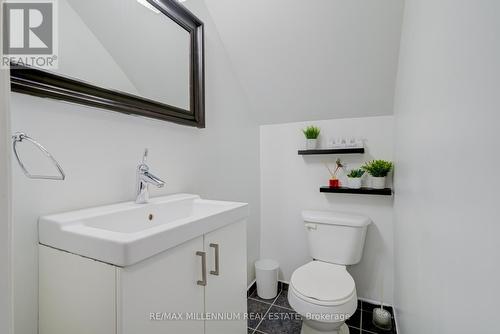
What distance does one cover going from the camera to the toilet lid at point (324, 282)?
1266 millimetres

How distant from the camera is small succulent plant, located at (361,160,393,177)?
5.55 feet

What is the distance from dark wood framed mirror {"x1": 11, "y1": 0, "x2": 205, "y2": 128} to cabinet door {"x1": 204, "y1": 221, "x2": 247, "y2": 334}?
654 mm

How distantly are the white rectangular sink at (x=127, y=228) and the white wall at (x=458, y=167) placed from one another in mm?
676

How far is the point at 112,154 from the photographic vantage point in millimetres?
973

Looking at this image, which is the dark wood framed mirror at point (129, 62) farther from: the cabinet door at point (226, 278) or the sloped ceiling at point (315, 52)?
the cabinet door at point (226, 278)

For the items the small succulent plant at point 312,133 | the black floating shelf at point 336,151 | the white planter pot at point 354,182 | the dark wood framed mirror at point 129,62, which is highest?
the dark wood framed mirror at point 129,62

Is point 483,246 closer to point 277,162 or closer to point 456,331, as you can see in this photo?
point 456,331

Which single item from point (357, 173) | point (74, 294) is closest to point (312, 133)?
point (357, 173)

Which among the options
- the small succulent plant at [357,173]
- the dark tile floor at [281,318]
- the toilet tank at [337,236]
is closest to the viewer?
the dark tile floor at [281,318]

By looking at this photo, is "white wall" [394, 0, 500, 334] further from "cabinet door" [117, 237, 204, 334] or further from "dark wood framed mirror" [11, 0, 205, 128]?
"dark wood framed mirror" [11, 0, 205, 128]

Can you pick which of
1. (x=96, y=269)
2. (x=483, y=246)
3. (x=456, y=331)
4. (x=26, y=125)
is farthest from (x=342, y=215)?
(x=26, y=125)

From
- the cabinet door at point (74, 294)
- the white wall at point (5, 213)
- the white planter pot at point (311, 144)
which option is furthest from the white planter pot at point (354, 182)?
the white wall at point (5, 213)

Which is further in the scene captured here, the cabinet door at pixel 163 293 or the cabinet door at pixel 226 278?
the cabinet door at pixel 226 278

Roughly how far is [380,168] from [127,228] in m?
1.63
